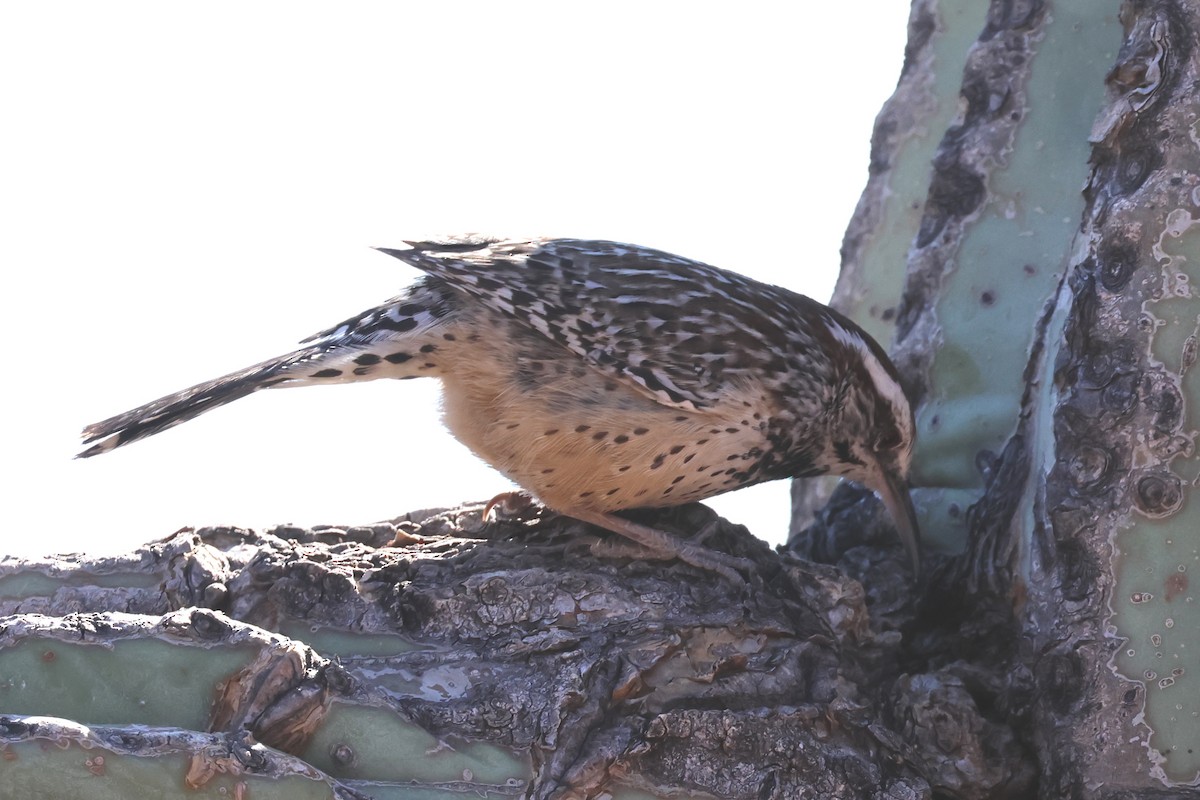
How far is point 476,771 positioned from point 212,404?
131 centimetres

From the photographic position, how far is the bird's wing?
3.20 meters

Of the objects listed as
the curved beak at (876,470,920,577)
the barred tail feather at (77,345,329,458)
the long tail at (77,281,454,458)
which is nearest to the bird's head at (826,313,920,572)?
the curved beak at (876,470,920,577)

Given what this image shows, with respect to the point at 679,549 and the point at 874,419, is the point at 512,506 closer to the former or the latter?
the point at 679,549

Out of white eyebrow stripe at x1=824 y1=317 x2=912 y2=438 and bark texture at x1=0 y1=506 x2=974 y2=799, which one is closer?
bark texture at x1=0 y1=506 x2=974 y2=799

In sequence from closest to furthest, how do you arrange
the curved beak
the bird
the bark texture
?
the bark texture
the bird
the curved beak

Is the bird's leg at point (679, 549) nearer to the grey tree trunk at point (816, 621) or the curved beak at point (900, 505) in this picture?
the grey tree trunk at point (816, 621)

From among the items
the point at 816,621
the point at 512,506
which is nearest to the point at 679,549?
the point at 816,621

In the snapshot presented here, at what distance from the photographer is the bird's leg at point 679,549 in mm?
2938

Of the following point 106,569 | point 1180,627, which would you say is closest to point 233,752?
point 106,569

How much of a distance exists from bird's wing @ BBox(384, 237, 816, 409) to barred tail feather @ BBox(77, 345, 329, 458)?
0.38 meters

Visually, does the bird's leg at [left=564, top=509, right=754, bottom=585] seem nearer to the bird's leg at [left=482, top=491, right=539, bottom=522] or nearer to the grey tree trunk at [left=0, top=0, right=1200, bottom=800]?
the grey tree trunk at [left=0, top=0, right=1200, bottom=800]

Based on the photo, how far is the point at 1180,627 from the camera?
251 centimetres

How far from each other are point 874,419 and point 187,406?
1.64m

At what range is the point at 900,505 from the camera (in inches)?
133
